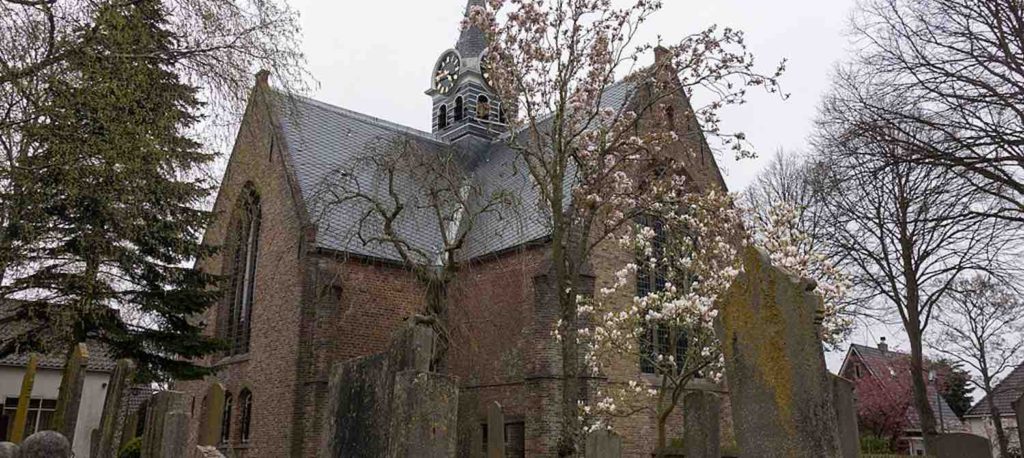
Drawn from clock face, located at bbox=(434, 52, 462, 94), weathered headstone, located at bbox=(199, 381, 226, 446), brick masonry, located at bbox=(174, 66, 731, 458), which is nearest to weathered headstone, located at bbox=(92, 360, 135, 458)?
weathered headstone, located at bbox=(199, 381, 226, 446)

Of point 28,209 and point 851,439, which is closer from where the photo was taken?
point 851,439

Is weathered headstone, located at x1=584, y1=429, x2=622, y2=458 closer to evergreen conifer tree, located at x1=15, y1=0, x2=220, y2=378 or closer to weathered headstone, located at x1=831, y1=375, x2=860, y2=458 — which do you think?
weathered headstone, located at x1=831, y1=375, x2=860, y2=458

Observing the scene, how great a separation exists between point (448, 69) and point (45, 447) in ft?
89.6

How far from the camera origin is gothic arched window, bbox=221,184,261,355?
22641 mm

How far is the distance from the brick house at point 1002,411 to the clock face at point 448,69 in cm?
2340

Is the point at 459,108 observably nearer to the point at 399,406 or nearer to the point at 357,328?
the point at 357,328

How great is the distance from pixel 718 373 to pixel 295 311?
1056 centimetres

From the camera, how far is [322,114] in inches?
958

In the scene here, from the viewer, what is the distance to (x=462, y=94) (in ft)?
98.5

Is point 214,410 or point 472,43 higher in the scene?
point 472,43

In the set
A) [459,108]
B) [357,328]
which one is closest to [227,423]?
[357,328]

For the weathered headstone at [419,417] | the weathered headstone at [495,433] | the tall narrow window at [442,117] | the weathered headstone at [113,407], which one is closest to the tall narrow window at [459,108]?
the tall narrow window at [442,117]

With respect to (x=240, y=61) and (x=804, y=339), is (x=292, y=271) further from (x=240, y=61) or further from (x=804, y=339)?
(x=804, y=339)

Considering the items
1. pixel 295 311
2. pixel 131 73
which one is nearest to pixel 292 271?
pixel 295 311
